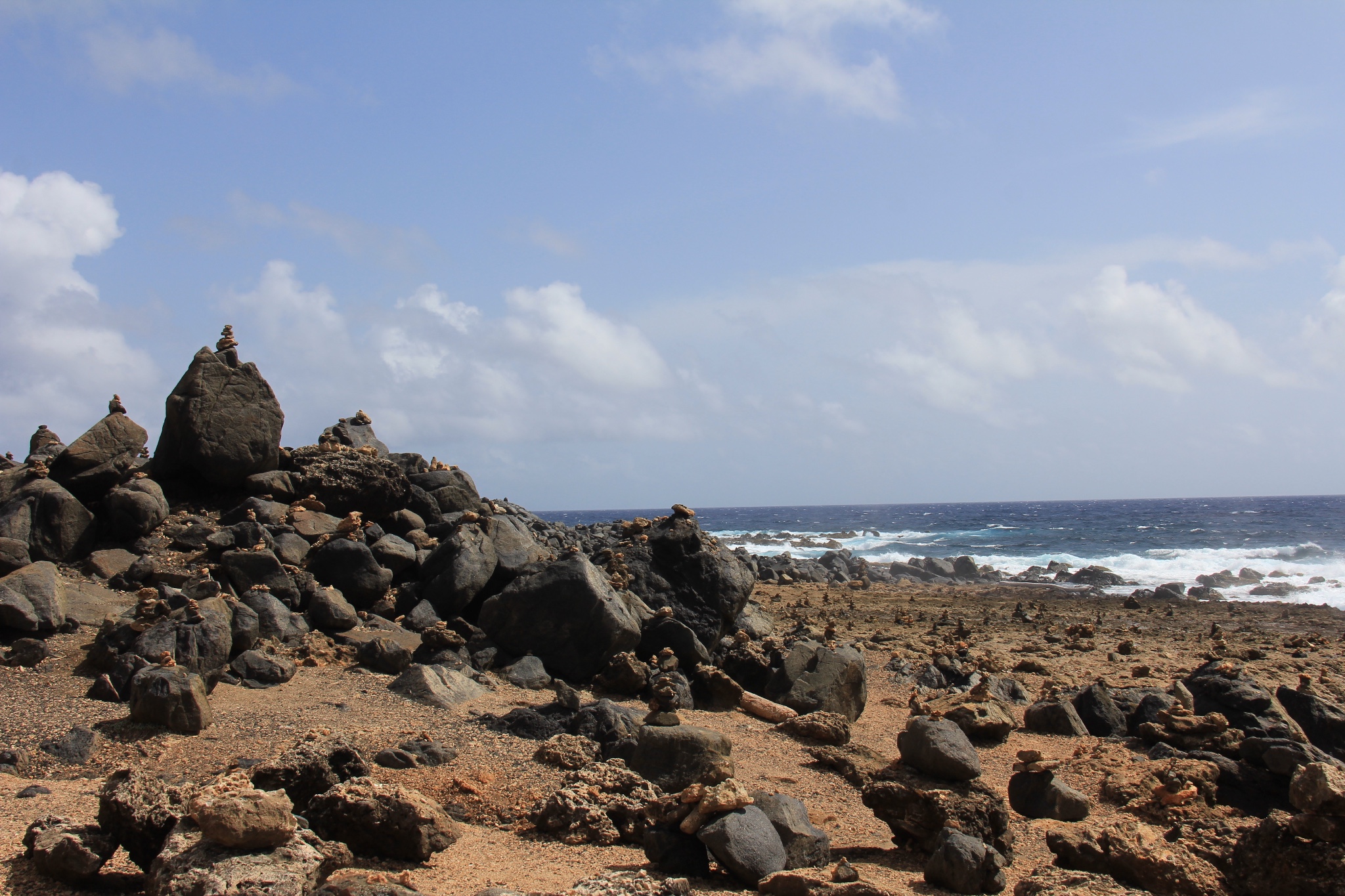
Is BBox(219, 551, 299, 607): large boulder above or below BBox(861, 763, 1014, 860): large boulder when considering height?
above

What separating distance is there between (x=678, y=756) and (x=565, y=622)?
11.4ft

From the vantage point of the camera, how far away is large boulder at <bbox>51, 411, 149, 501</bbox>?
11.0 m

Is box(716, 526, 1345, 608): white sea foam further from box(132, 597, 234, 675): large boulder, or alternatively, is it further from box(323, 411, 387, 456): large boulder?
box(132, 597, 234, 675): large boulder

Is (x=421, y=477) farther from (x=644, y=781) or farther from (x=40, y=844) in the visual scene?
(x=40, y=844)

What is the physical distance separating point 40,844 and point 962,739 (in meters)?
5.91

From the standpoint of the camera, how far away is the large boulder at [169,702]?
6.73 m

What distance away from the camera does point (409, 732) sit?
7.30 metres

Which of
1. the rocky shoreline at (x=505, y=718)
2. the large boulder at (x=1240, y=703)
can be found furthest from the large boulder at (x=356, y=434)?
the large boulder at (x=1240, y=703)

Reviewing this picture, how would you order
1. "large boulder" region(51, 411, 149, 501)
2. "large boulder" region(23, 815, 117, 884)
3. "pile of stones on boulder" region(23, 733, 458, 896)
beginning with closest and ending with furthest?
1. "pile of stones on boulder" region(23, 733, 458, 896)
2. "large boulder" region(23, 815, 117, 884)
3. "large boulder" region(51, 411, 149, 501)

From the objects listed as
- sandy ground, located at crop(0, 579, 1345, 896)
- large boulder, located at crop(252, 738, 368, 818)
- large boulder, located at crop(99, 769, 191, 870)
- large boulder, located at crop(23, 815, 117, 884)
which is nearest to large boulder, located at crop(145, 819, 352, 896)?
large boulder, located at crop(99, 769, 191, 870)

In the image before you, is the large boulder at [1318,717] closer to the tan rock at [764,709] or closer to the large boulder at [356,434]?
the tan rock at [764,709]

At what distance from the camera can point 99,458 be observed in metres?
11.3

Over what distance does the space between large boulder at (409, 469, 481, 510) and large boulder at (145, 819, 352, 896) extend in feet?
30.2

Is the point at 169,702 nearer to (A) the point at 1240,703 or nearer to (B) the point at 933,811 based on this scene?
(B) the point at 933,811
